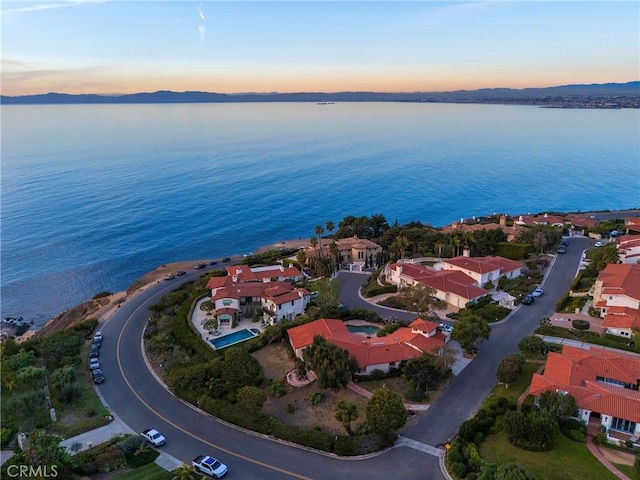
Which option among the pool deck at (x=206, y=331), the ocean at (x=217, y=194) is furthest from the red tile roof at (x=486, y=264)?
the ocean at (x=217, y=194)

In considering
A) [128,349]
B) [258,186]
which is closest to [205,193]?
[258,186]

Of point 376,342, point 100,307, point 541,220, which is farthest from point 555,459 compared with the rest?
point 541,220

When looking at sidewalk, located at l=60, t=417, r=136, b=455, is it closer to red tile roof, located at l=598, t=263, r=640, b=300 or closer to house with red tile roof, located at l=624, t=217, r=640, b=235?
red tile roof, located at l=598, t=263, r=640, b=300

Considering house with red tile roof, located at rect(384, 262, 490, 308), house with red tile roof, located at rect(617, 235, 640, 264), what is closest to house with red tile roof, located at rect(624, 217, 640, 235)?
house with red tile roof, located at rect(617, 235, 640, 264)

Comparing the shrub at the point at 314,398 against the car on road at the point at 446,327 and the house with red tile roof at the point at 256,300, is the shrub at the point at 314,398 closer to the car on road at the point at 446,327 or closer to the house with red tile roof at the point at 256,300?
the house with red tile roof at the point at 256,300

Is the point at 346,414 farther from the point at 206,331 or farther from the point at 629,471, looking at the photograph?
the point at 206,331
